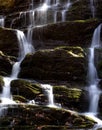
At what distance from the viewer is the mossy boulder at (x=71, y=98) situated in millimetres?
25672

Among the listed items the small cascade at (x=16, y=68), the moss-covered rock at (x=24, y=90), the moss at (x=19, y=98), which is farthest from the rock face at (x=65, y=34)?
the moss at (x=19, y=98)

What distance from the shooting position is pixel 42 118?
74.3 ft

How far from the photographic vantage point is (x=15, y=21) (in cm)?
4078

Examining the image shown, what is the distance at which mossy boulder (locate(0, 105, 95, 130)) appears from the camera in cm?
2252

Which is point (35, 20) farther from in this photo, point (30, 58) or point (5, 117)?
point (5, 117)

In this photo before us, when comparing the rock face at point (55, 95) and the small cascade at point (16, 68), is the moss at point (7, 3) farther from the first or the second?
the rock face at point (55, 95)

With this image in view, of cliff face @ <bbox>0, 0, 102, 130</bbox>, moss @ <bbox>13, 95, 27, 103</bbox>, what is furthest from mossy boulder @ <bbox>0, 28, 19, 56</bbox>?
moss @ <bbox>13, 95, 27, 103</bbox>

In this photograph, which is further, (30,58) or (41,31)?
(41,31)

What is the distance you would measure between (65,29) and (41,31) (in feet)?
7.14

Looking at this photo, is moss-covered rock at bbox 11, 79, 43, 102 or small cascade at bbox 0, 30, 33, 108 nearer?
small cascade at bbox 0, 30, 33, 108

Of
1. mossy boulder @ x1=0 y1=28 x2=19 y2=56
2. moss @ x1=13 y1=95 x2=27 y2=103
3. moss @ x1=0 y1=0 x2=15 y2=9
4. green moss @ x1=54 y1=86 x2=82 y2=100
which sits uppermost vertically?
moss @ x1=0 y1=0 x2=15 y2=9

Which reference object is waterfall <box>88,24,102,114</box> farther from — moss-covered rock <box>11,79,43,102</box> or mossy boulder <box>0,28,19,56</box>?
mossy boulder <box>0,28,19,56</box>

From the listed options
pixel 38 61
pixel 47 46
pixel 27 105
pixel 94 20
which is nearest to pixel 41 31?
pixel 47 46

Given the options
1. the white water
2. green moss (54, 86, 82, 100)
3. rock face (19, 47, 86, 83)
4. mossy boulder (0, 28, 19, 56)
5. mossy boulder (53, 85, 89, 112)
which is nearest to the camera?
the white water
